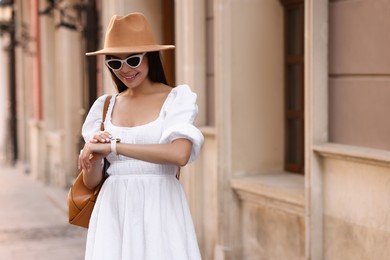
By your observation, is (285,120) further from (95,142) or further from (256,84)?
(95,142)

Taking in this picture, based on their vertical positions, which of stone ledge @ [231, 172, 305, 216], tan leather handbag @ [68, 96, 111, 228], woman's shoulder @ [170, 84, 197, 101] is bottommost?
stone ledge @ [231, 172, 305, 216]

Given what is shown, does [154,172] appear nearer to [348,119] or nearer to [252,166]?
[348,119]

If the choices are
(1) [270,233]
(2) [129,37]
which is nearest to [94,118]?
(2) [129,37]

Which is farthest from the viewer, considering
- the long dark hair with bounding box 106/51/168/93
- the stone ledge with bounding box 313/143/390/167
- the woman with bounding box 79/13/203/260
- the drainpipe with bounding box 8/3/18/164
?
the drainpipe with bounding box 8/3/18/164

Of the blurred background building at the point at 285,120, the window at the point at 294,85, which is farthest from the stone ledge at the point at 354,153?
the window at the point at 294,85

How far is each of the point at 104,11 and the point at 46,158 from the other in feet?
18.7

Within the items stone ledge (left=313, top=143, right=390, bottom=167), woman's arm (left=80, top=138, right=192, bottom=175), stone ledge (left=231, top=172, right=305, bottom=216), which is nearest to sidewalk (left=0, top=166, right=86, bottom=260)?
stone ledge (left=231, top=172, right=305, bottom=216)

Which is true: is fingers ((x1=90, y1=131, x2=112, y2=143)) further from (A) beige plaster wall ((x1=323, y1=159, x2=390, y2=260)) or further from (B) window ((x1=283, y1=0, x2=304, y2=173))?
(B) window ((x1=283, y1=0, x2=304, y2=173))

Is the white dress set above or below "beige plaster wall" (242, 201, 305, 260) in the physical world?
above

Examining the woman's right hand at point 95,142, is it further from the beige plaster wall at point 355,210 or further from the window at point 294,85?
the window at point 294,85

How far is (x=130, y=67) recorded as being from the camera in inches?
134

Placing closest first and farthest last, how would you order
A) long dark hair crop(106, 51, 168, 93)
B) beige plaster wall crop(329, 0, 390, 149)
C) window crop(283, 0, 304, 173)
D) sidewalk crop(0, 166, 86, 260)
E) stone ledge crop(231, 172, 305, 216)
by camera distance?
1. long dark hair crop(106, 51, 168, 93)
2. beige plaster wall crop(329, 0, 390, 149)
3. stone ledge crop(231, 172, 305, 216)
4. window crop(283, 0, 304, 173)
5. sidewalk crop(0, 166, 86, 260)

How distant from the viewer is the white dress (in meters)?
3.36

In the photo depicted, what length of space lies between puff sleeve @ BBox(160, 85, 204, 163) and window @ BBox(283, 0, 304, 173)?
3167mm
